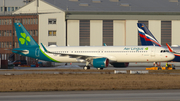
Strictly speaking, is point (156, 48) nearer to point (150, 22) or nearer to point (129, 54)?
point (129, 54)

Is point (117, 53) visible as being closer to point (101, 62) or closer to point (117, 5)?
point (101, 62)

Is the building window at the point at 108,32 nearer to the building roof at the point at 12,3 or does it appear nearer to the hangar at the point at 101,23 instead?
the hangar at the point at 101,23

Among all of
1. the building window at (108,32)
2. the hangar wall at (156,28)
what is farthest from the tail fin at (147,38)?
the building window at (108,32)

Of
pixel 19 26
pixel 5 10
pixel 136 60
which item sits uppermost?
pixel 5 10

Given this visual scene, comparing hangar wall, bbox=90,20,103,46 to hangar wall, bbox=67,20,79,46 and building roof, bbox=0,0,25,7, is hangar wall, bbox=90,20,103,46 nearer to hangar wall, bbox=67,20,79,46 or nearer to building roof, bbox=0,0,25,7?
hangar wall, bbox=67,20,79,46

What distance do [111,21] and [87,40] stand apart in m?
9.49

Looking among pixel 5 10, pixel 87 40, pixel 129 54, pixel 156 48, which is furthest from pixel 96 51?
pixel 5 10

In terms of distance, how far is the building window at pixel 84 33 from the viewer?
9638 cm

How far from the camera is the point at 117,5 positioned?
10275 cm

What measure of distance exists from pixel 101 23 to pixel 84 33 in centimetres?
608

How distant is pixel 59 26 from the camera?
9812 centimetres

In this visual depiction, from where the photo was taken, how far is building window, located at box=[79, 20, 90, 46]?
96.4 m

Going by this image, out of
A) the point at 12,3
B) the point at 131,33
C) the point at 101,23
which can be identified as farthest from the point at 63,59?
the point at 12,3

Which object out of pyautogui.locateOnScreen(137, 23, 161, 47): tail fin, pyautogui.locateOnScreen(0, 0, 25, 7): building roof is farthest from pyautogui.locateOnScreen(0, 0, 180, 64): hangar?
pyautogui.locateOnScreen(137, 23, 161, 47): tail fin
